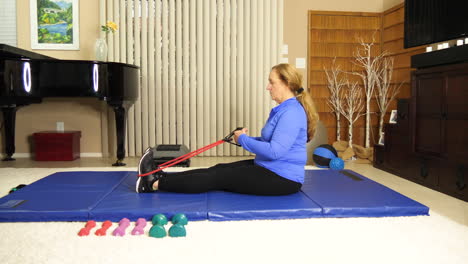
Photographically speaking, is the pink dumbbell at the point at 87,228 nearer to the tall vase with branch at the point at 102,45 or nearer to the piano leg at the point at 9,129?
the tall vase with branch at the point at 102,45

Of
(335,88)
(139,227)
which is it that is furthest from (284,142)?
(335,88)

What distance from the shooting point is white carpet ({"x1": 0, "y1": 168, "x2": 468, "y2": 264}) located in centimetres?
183

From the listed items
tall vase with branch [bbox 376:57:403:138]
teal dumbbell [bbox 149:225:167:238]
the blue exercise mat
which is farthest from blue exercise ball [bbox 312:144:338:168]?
teal dumbbell [bbox 149:225:167:238]

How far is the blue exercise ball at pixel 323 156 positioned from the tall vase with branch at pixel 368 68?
1078 millimetres

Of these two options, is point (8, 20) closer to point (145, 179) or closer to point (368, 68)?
point (145, 179)

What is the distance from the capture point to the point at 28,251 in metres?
1.89

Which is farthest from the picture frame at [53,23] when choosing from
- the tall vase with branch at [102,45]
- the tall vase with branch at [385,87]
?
the tall vase with branch at [385,87]

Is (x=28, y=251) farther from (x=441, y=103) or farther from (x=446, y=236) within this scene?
(x=441, y=103)

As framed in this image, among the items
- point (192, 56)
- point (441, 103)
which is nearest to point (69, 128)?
point (192, 56)

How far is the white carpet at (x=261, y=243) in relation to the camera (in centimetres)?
183

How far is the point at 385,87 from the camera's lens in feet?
17.3

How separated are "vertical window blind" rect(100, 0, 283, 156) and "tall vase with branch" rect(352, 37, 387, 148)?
1.12 metres

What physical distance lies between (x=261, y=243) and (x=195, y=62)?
349cm

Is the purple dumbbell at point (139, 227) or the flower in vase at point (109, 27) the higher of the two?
the flower in vase at point (109, 27)
